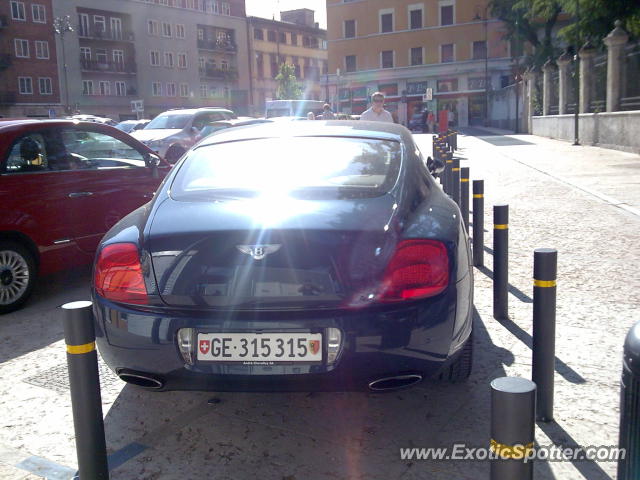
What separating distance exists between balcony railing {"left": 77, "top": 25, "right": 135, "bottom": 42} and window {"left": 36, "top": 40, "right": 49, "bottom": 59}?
3.39 meters

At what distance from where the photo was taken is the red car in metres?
5.57

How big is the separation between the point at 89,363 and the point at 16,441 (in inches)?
42.9

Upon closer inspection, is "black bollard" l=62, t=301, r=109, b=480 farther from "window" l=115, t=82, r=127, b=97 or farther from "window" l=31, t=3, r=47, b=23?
"window" l=115, t=82, r=127, b=97

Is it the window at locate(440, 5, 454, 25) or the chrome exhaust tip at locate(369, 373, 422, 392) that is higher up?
the window at locate(440, 5, 454, 25)

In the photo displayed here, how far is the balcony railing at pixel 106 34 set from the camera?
5884cm

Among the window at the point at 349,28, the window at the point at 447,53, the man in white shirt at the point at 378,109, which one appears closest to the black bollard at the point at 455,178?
the man in white shirt at the point at 378,109

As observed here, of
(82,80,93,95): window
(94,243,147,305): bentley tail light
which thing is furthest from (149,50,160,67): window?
(94,243,147,305): bentley tail light

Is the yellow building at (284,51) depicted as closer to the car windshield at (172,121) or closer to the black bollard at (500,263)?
the car windshield at (172,121)

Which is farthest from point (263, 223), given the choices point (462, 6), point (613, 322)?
point (462, 6)

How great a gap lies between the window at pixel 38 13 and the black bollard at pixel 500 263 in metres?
58.8

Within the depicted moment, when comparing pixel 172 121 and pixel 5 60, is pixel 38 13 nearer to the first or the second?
pixel 5 60

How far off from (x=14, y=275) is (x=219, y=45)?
230 feet

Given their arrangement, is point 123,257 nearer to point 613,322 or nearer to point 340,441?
point 340,441

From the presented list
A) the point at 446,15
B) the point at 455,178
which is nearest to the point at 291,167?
the point at 455,178
